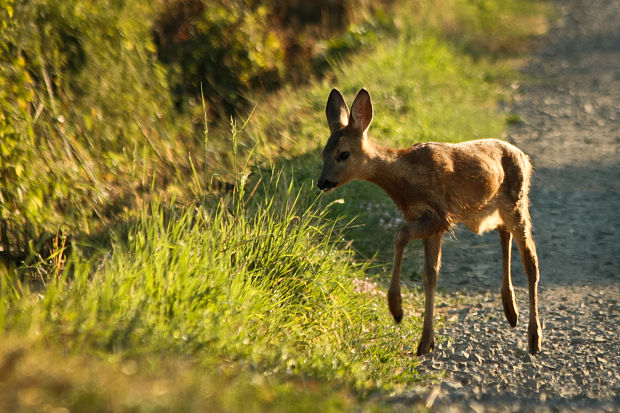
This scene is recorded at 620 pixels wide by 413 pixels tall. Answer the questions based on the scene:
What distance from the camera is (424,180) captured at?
537 cm

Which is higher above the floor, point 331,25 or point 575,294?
point 331,25

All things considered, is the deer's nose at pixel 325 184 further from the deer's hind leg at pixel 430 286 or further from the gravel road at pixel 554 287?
the gravel road at pixel 554 287

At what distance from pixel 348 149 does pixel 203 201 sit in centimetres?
100

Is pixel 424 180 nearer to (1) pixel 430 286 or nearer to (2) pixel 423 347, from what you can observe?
(1) pixel 430 286

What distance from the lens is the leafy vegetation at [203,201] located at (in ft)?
12.7

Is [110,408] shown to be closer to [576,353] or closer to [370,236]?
[576,353]

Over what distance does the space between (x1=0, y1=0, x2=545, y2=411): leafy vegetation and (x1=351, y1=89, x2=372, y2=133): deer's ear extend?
705mm

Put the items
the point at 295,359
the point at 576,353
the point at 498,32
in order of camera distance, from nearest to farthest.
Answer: the point at 295,359, the point at 576,353, the point at 498,32

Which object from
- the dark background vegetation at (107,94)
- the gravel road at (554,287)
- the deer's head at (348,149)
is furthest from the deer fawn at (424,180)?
the dark background vegetation at (107,94)

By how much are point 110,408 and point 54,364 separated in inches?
16.2

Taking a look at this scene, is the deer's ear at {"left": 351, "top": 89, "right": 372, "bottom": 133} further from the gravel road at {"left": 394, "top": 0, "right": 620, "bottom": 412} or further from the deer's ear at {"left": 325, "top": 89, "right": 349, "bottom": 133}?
the gravel road at {"left": 394, "top": 0, "right": 620, "bottom": 412}

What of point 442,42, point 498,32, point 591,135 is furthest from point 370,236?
point 498,32

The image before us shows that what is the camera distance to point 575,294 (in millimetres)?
6730

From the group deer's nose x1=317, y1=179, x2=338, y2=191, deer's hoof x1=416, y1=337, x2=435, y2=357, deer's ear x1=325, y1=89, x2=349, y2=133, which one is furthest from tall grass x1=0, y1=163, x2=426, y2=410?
deer's ear x1=325, y1=89, x2=349, y2=133
